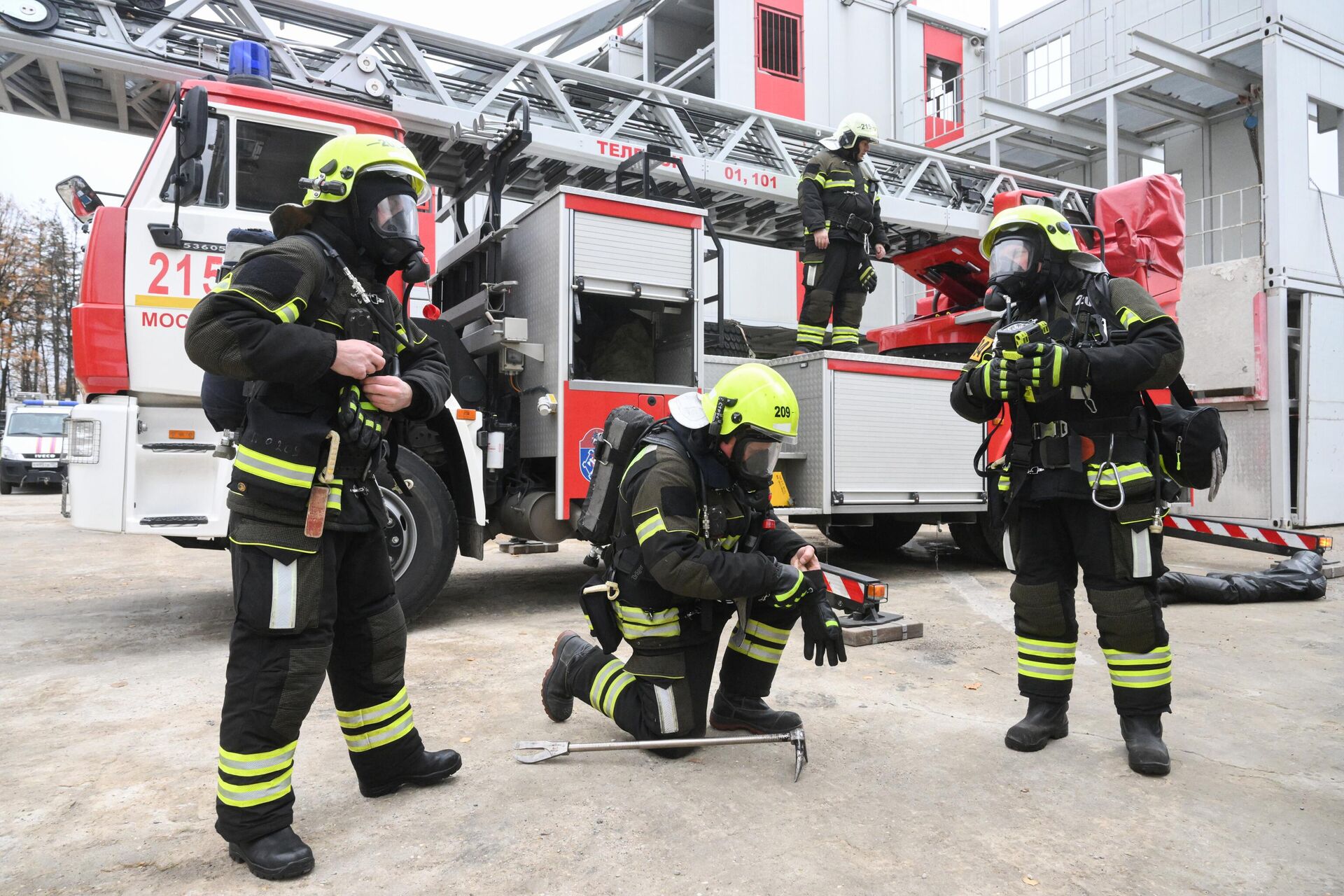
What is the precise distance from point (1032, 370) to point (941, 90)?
567 inches

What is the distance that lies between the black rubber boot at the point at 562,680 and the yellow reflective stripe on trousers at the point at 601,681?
118mm

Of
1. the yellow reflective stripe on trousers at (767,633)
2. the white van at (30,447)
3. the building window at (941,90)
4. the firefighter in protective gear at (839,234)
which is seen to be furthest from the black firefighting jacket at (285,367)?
the white van at (30,447)

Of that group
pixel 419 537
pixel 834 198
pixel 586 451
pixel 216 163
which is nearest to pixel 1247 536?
pixel 834 198

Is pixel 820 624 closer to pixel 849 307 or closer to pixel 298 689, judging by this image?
pixel 298 689

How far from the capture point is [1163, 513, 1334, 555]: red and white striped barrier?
6387 millimetres

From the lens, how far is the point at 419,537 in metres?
4.62

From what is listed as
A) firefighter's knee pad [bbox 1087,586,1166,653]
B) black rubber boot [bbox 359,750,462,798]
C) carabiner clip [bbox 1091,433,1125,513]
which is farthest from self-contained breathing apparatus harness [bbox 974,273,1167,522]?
black rubber boot [bbox 359,750,462,798]

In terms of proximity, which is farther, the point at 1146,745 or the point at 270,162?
the point at 270,162

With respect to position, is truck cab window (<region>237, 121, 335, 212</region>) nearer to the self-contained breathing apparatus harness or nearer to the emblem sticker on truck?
the emblem sticker on truck

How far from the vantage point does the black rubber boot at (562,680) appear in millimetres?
3152

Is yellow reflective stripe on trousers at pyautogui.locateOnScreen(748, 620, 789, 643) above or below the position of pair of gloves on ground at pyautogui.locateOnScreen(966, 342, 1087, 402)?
below

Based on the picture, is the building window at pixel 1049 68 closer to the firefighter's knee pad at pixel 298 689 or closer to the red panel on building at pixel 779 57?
the red panel on building at pixel 779 57

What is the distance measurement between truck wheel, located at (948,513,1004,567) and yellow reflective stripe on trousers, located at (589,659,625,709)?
4.58 metres

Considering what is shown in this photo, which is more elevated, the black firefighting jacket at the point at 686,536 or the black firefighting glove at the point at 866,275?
the black firefighting glove at the point at 866,275
